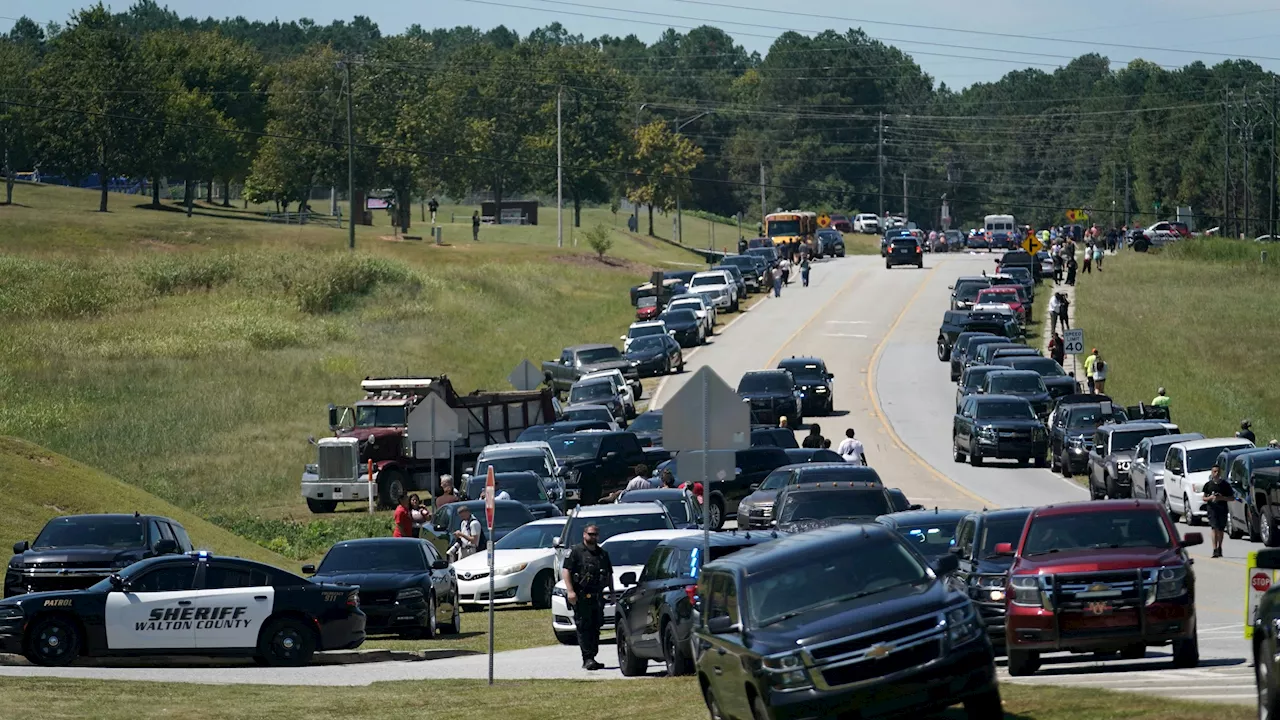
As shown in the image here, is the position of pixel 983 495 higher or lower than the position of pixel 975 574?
lower

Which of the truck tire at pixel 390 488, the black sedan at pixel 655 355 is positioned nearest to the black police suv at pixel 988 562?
the truck tire at pixel 390 488

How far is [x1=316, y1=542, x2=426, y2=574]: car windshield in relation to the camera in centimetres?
2338

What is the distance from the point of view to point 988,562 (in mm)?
17938

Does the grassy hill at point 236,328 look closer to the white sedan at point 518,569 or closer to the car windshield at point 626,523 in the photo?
the white sedan at point 518,569

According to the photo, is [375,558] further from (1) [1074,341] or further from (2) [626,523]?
(1) [1074,341]

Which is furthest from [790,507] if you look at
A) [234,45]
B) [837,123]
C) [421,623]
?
[837,123]

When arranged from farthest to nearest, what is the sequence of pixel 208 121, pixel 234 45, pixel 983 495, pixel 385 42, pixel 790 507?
pixel 234 45, pixel 385 42, pixel 208 121, pixel 983 495, pixel 790 507

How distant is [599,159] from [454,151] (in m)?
10.8

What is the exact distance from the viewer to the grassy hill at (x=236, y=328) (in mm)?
51125

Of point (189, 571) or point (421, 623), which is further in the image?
point (421, 623)

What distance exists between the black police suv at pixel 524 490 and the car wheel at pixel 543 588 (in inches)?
193

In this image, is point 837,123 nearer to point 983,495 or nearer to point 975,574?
point 983,495

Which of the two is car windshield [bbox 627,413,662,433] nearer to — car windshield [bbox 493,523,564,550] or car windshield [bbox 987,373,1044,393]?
car windshield [bbox 987,373,1044,393]

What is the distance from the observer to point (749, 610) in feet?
41.1
